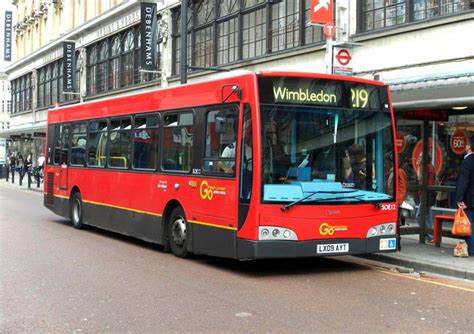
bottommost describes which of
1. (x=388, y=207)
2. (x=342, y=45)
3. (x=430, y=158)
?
(x=388, y=207)

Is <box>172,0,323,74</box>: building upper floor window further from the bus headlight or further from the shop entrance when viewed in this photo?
the bus headlight

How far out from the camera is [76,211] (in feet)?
46.3

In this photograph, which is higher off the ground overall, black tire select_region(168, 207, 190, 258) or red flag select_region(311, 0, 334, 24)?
red flag select_region(311, 0, 334, 24)

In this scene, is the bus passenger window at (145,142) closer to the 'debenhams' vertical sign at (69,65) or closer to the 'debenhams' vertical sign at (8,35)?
the 'debenhams' vertical sign at (69,65)

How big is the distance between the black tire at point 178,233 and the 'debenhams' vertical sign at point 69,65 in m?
29.6

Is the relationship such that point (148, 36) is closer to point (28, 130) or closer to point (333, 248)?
point (28, 130)

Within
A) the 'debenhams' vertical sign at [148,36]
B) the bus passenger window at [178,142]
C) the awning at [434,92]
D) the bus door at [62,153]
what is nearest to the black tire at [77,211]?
the bus door at [62,153]

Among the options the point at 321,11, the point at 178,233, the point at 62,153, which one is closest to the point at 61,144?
the point at 62,153

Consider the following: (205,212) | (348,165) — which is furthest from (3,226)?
(348,165)

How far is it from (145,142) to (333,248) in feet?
14.4

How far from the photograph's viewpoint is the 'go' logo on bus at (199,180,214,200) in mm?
8766

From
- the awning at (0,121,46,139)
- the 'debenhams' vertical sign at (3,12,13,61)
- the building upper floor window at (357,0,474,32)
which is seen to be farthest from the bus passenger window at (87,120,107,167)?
the 'debenhams' vertical sign at (3,12,13,61)

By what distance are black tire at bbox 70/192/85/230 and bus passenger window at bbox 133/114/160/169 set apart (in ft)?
10.8

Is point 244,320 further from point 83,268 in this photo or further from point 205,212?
point 83,268
